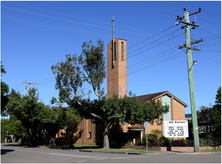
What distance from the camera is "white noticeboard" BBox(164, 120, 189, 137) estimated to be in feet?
79.0

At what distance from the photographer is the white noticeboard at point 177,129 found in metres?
24.1

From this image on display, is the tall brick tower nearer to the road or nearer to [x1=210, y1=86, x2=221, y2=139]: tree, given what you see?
[x1=210, y1=86, x2=221, y2=139]: tree

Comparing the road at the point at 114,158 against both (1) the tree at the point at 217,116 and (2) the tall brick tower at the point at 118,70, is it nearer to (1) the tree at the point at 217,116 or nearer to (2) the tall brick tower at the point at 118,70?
(1) the tree at the point at 217,116

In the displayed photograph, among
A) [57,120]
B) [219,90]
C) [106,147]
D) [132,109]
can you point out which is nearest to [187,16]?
[219,90]

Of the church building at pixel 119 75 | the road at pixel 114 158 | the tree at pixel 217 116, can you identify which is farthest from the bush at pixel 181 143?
the road at pixel 114 158

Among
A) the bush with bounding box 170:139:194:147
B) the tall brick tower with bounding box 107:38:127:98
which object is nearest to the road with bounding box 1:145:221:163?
the bush with bounding box 170:139:194:147

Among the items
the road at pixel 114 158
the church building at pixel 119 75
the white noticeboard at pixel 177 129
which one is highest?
the church building at pixel 119 75

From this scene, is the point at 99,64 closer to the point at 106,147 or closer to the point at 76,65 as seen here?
the point at 76,65

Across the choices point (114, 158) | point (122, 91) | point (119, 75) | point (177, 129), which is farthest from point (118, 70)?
point (114, 158)

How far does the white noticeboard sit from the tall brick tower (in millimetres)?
11131

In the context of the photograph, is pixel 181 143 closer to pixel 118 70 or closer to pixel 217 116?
pixel 217 116

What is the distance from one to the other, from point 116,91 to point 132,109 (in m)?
8.33

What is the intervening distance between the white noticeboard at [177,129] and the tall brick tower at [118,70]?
11.1 meters

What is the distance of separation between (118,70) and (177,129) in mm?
13327
